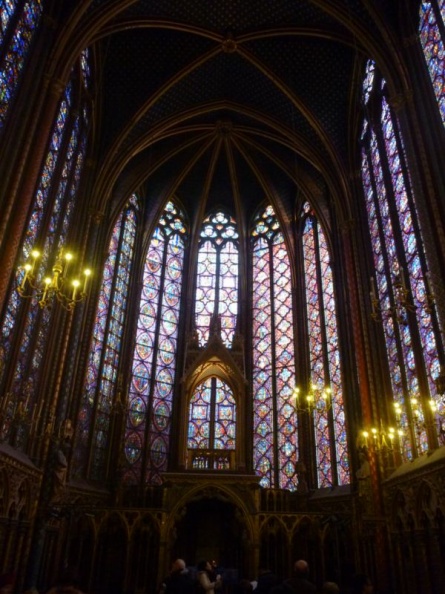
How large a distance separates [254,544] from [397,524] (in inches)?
168

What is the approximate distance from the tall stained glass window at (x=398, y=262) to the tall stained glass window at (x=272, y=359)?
6.43 m

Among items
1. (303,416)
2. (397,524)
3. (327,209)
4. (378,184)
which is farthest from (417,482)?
(327,209)

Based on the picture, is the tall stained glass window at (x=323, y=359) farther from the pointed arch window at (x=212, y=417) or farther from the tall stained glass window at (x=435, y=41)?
the tall stained glass window at (x=435, y=41)

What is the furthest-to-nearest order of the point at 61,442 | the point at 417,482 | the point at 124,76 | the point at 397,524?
1. the point at 124,76
2. the point at 61,442
3. the point at 397,524
4. the point at 417,482

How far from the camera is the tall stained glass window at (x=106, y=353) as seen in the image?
1758 cm

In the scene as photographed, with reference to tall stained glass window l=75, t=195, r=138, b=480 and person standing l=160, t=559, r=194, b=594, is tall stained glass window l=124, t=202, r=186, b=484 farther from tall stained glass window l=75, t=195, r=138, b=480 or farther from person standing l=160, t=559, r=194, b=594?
person standing l=160, t=559, r=194, b=594

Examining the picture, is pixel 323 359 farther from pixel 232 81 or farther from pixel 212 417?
pixel 232 81

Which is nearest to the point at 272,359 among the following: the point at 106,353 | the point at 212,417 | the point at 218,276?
the point at 212,417

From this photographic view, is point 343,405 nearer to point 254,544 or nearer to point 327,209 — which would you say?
point 254,544

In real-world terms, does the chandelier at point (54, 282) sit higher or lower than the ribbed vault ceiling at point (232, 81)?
lower

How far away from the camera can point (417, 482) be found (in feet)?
38.8

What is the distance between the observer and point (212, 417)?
1983 cm


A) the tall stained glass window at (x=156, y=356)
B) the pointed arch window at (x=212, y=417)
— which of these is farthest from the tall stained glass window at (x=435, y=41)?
the tall stained glass window at (x=156, y=356)

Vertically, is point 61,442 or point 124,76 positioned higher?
point 124,76
